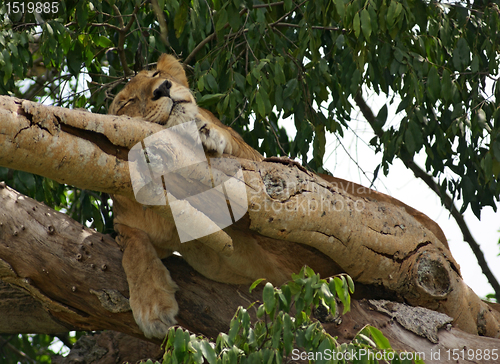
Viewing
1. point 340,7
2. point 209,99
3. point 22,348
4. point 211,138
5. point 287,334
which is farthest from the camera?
point 22,348

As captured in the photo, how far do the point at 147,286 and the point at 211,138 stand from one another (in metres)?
0.88

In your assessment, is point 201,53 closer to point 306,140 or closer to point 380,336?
point 306,140

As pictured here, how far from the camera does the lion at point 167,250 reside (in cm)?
261

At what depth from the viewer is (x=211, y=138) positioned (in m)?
2.44

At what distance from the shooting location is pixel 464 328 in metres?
3.18

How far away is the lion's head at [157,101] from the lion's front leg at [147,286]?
69 cm

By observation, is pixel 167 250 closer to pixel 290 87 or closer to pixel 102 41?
pixel 290 87

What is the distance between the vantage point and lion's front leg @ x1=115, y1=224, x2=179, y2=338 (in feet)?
8.61

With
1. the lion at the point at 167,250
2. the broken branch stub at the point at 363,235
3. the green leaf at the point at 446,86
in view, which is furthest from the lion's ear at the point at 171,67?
the green leaf at the point at 446,86

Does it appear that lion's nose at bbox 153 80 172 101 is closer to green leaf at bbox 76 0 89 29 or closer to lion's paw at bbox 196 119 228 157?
lion's paw at bbox 196 119 228 157

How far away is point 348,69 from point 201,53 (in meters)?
1.36

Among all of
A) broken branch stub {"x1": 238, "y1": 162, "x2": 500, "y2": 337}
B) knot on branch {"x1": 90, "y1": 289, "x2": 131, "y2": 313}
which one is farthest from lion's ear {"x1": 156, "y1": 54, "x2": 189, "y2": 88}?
knot on branch {"x1": 90, "y1": 289, "x2": 131, "y2": 313}

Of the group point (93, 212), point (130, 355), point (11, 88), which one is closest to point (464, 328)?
point (130, 355)

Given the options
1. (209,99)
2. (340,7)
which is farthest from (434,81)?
(209,99)
